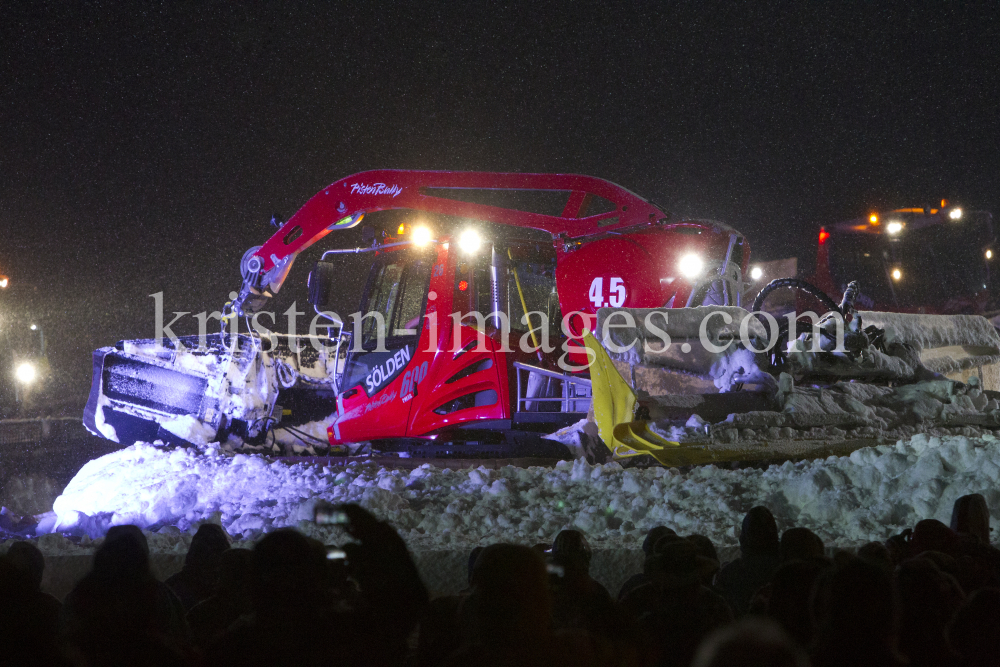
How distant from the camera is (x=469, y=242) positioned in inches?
335

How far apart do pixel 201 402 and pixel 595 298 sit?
545 centimetres

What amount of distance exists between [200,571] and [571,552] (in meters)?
1.61

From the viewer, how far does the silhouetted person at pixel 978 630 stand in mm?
2096

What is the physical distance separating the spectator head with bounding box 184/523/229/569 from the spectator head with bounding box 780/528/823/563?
91.9 inches

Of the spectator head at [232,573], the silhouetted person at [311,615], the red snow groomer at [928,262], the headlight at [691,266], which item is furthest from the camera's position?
the red snow groomer at [928,262]

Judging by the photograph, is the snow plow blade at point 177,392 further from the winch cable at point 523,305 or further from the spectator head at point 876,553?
the spectator head at point 876,553

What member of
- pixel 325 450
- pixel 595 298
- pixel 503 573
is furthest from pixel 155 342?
pixel 503 573

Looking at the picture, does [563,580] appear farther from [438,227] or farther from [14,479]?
[14,479]

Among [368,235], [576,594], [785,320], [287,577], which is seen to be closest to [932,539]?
[576,594]

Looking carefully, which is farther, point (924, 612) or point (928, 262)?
point (928, 262)

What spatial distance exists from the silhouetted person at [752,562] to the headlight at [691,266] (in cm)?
580

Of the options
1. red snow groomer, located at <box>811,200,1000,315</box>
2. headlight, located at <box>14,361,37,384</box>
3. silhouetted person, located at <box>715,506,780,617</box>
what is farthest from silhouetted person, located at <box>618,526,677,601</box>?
headlight, located at <box>14,361,37,384</box>

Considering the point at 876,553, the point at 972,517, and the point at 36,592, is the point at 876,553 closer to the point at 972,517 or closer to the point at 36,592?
the point at 972,517

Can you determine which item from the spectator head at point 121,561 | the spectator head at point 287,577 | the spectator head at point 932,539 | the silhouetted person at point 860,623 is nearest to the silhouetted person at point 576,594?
the silhouetted person at point 860,623
